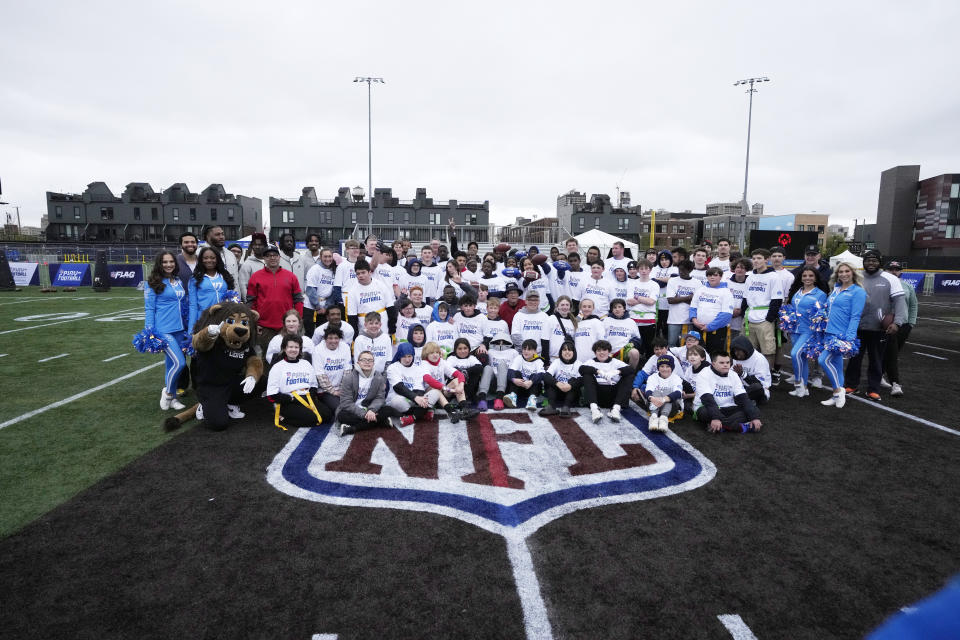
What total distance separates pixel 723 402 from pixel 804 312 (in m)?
2.29

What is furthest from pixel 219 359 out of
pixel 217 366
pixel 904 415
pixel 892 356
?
pixel 892 356

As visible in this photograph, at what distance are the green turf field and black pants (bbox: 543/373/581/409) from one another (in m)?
4.48

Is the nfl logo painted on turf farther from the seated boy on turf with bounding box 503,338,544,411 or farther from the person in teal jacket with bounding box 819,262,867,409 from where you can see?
the person in teal jacket with bounding box 819,262,867,409

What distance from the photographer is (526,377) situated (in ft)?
22.4

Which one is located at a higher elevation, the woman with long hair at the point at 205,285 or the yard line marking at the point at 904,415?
the woman with long hair at the point at 205,285

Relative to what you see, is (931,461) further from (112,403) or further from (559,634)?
(112,403)

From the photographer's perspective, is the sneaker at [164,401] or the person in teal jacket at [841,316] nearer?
the sneaker at [164,401]

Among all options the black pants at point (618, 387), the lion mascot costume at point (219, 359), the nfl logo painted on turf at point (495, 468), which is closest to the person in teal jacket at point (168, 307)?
the lion mascot costume at point (219, 359)

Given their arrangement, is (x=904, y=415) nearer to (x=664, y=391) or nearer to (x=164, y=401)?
(x=664, y=391)

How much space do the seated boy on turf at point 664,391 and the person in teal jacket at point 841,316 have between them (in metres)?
2.35

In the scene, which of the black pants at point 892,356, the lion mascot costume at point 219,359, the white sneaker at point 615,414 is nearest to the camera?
the lion mascot costume at point 219,359

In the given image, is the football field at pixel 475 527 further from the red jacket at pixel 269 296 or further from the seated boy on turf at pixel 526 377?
the red jacket at pixel 269 296

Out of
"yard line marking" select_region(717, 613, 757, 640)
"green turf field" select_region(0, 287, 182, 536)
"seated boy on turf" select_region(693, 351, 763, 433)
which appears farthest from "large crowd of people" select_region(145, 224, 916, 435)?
"yard line marking" select_region(717, 613, 757, 640)

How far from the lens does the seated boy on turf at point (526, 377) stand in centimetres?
665
